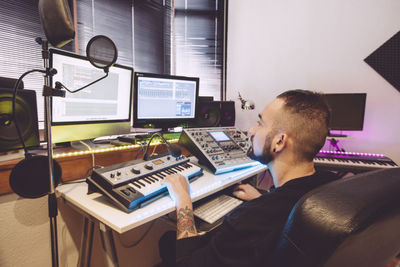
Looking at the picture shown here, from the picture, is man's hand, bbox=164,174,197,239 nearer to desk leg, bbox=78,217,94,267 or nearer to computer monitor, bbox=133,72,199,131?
desk leg, bbox=78,217,94,267

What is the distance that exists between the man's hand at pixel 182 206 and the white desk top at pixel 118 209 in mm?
31

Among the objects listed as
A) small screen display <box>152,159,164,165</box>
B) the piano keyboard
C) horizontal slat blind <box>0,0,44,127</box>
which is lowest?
the piano keyboard

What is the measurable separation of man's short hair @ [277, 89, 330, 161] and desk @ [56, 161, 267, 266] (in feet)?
1.44

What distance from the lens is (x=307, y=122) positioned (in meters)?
0.78

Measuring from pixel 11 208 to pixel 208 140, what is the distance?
1.04m

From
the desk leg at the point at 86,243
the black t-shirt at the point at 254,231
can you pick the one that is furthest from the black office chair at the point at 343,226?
the desk leg at the point at 86,243

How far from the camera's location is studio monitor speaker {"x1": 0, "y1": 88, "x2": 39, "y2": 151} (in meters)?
0.85

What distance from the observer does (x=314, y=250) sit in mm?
329

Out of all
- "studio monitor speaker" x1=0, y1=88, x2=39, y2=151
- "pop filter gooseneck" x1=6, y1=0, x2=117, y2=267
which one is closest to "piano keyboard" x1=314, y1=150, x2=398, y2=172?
"pop filter gooseneck" x1=6, y1=0, x2=117, y2=267

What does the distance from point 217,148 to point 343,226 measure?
103cm

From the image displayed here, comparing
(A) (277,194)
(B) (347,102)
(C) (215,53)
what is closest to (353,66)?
(B) (347,102)

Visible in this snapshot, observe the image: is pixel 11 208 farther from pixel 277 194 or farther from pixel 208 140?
pixel 277 194

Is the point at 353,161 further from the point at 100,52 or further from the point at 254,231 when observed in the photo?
the point at 100,52

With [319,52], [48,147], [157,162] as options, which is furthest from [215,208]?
[319,52]
